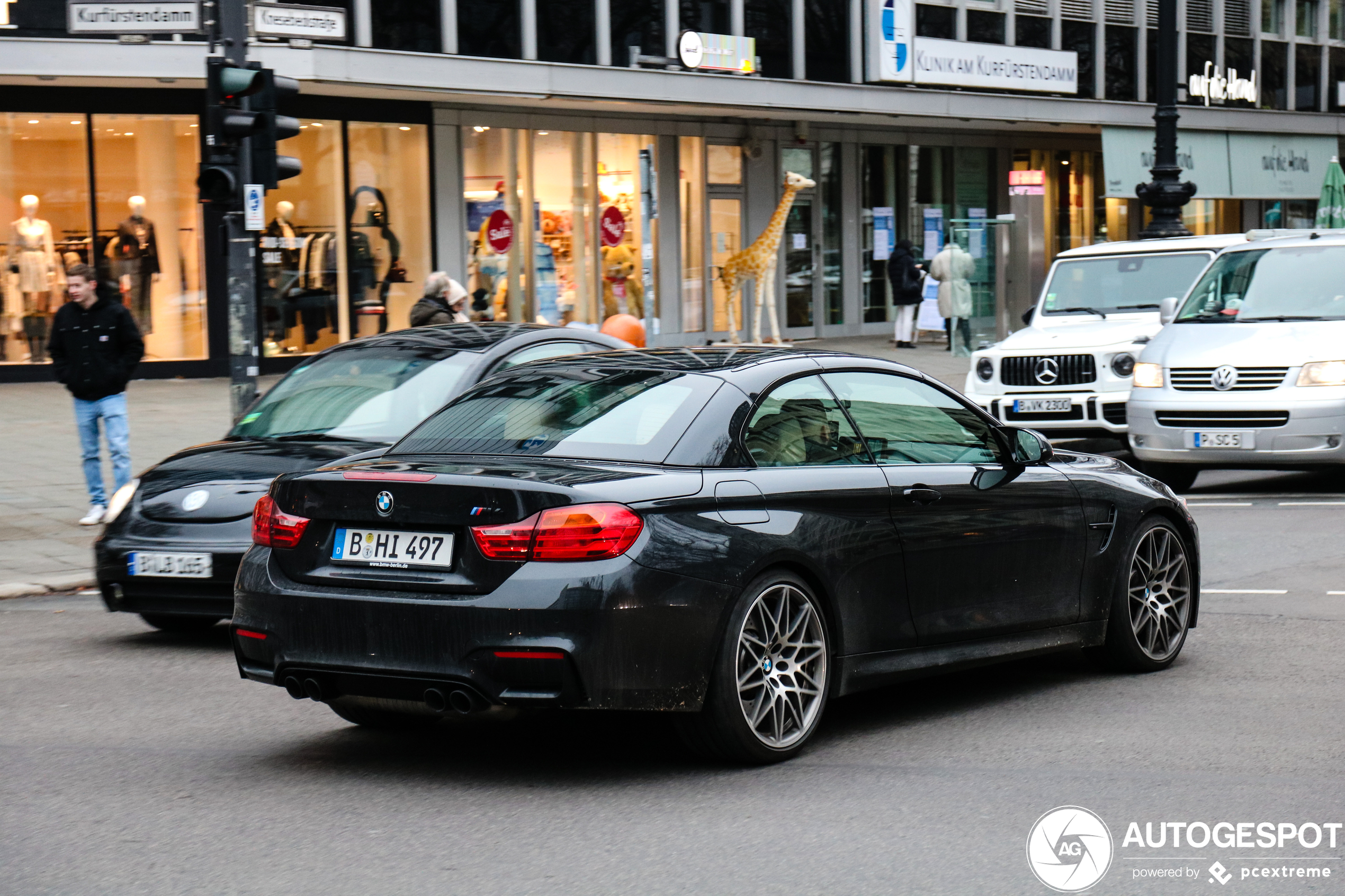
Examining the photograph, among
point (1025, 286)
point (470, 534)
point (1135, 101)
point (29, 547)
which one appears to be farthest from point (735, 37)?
point (470, 534)

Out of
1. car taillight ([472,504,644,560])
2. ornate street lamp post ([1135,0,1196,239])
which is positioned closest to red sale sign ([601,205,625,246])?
ornate street lamp post ([1135,0,1196,239])

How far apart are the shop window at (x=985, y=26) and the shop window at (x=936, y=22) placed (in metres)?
0.49

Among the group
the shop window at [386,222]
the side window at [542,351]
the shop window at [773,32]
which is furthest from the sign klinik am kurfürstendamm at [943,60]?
the side window at [542,351]

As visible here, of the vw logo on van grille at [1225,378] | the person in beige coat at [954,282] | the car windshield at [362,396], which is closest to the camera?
the car windshield at [362,396]

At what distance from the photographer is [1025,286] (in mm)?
28203

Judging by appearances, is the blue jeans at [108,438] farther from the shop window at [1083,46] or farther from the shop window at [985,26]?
the shop window at [1083,46]

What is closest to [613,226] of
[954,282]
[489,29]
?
[489,29]

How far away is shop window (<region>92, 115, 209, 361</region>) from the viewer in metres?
23.6

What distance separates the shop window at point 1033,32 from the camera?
34.1 meters

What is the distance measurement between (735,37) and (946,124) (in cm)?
720

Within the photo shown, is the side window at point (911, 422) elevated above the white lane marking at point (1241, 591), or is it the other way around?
the side window at point (911, 422)

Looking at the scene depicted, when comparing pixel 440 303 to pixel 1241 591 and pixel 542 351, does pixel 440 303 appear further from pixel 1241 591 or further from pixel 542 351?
pixel 1241 591

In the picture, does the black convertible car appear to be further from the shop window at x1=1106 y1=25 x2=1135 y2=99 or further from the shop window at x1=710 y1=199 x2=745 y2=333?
the shop window at x1=1106 y1=25 x2=1135 y2=99

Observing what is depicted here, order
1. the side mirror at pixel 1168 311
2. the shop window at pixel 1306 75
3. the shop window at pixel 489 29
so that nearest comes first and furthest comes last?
the side mirror at pixel 1168 311, the shop window at pixel 489 29, the shop window at pixel 1306 75
